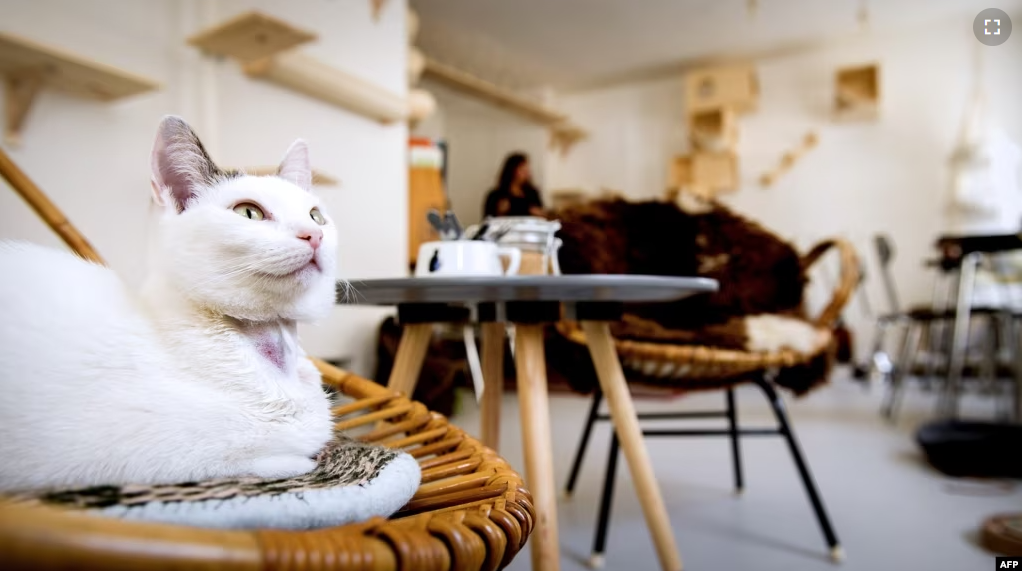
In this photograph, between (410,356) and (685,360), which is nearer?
(410,356)

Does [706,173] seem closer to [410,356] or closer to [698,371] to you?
[698,371]

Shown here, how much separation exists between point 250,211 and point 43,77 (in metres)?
1.12

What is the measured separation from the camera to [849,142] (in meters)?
4.37

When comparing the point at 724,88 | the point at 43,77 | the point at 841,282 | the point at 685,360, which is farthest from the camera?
the point at 724,88

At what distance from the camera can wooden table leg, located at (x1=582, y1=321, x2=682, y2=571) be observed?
94cm

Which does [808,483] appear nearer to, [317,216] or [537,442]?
[537,442]

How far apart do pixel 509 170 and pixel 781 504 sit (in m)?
0.93

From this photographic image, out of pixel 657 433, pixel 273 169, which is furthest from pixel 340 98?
pixel 273 169

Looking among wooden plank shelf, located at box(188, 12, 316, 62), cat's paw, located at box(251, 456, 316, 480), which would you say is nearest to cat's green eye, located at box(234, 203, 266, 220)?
cat's paw, located at box(251, 456, 316, 480)

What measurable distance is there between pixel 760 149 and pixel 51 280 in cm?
486

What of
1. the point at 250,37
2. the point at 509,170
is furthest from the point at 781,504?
the point at 250,37

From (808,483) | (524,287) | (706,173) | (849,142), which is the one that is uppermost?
(849,142)

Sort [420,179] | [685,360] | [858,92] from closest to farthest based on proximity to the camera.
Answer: [685,360] < [420,179] < [858,92]

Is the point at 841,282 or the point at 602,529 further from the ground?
the point at 841,282
